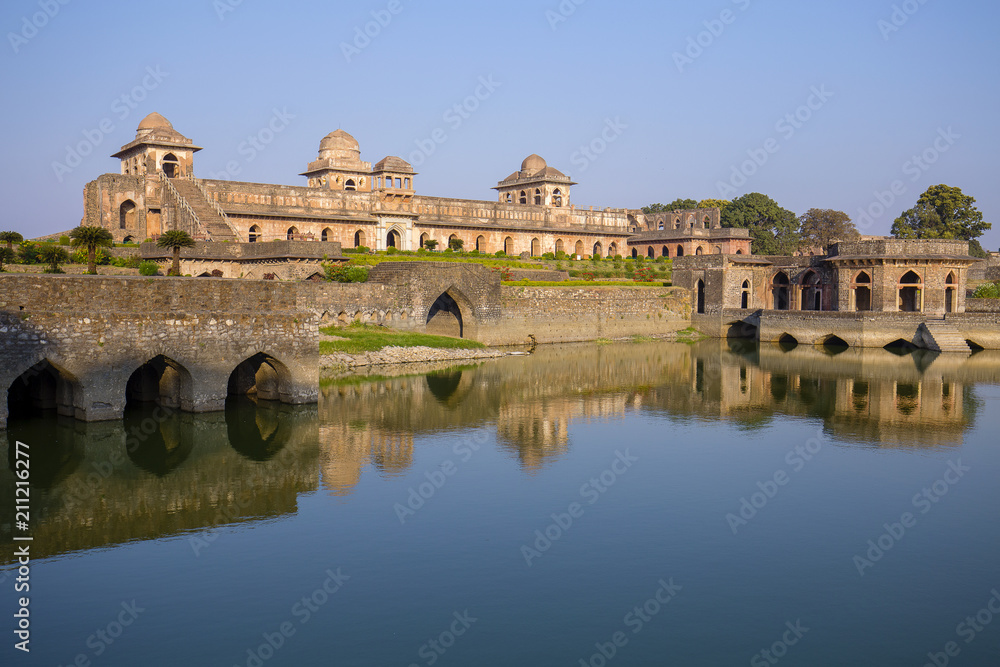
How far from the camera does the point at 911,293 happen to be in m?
43.7

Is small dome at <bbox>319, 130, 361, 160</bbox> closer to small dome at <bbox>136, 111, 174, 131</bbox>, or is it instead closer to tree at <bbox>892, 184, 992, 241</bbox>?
small dome at <bbox>136, 111, 174, 131</bbox>

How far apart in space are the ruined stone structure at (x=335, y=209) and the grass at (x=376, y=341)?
12423 millimetres

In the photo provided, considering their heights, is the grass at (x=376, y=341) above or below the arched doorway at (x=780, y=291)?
below

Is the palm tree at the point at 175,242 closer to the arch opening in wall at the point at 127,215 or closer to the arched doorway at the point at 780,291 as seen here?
the arch opening in wall at the point at 127,215

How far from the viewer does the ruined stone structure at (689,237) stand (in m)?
66.6

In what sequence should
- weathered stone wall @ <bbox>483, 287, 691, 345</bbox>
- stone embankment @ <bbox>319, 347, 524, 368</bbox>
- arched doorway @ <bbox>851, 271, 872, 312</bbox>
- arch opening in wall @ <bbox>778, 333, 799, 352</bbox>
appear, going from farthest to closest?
arched doorway @ <bbox>851, 271, 872, 312</bbox> → arch opening in wall @ <bbox>778, 333, 799, 352</bbox> → weathered stone wall @ <bbox>483, 287, 691, 345</bbox> → stone embankment @ <bbox>319, 347, 524, 368</bbox>

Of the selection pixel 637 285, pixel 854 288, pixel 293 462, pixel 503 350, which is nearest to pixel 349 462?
pixel 293 462

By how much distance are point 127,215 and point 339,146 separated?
15549 millimetres

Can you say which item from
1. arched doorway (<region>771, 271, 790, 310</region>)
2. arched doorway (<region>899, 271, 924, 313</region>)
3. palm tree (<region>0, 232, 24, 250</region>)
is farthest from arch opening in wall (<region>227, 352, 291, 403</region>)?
arched doorway (<region>771, 271, 790, 310</region>)

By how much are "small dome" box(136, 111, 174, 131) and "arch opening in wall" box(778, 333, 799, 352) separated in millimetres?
32994

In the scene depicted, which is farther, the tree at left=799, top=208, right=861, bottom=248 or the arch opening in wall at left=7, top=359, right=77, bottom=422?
the tree at left=799, top=208, right=861, bottom=248

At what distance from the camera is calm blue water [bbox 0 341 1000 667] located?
29.3ft

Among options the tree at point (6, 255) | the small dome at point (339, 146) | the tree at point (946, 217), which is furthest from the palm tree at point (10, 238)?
the tree at point (946, 217)

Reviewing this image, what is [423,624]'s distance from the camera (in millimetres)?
9227
